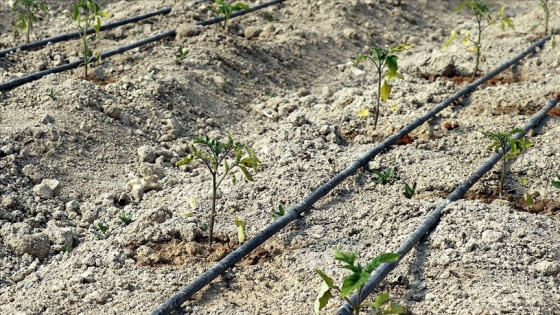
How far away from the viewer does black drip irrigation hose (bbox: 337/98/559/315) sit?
420 cm

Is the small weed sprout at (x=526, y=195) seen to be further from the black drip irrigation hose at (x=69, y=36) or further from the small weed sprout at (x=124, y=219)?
the black drip irrigation hose at (x=69, y=36)

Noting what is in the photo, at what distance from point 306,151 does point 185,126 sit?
53.4 inches

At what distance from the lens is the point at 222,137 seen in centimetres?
686

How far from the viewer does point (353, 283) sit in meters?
3.58

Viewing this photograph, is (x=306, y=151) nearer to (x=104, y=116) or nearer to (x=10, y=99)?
(x=104, y=116)

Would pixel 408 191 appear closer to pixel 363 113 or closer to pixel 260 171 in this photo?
pixel 260 171

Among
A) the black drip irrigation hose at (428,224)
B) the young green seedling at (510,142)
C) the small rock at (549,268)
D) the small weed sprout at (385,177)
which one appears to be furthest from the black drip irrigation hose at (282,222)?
the small rock at (549,268)

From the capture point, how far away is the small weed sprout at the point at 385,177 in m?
5.64

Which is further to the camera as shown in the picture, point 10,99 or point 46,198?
point 10,99

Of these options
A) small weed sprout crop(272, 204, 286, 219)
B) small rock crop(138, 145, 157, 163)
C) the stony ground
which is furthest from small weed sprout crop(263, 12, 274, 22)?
small weed sprout crop(272, 204, 286, 219)

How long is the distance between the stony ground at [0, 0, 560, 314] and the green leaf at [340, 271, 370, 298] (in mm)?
739

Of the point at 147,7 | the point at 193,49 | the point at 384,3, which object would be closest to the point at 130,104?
the point at 193,49

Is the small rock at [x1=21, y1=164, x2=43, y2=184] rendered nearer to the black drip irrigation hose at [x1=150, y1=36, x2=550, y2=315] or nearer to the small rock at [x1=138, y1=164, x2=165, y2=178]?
the small rock at [x1=138, y1=164, x2=165, y2=178]

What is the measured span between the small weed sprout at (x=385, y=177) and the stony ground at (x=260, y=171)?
0.07 m
